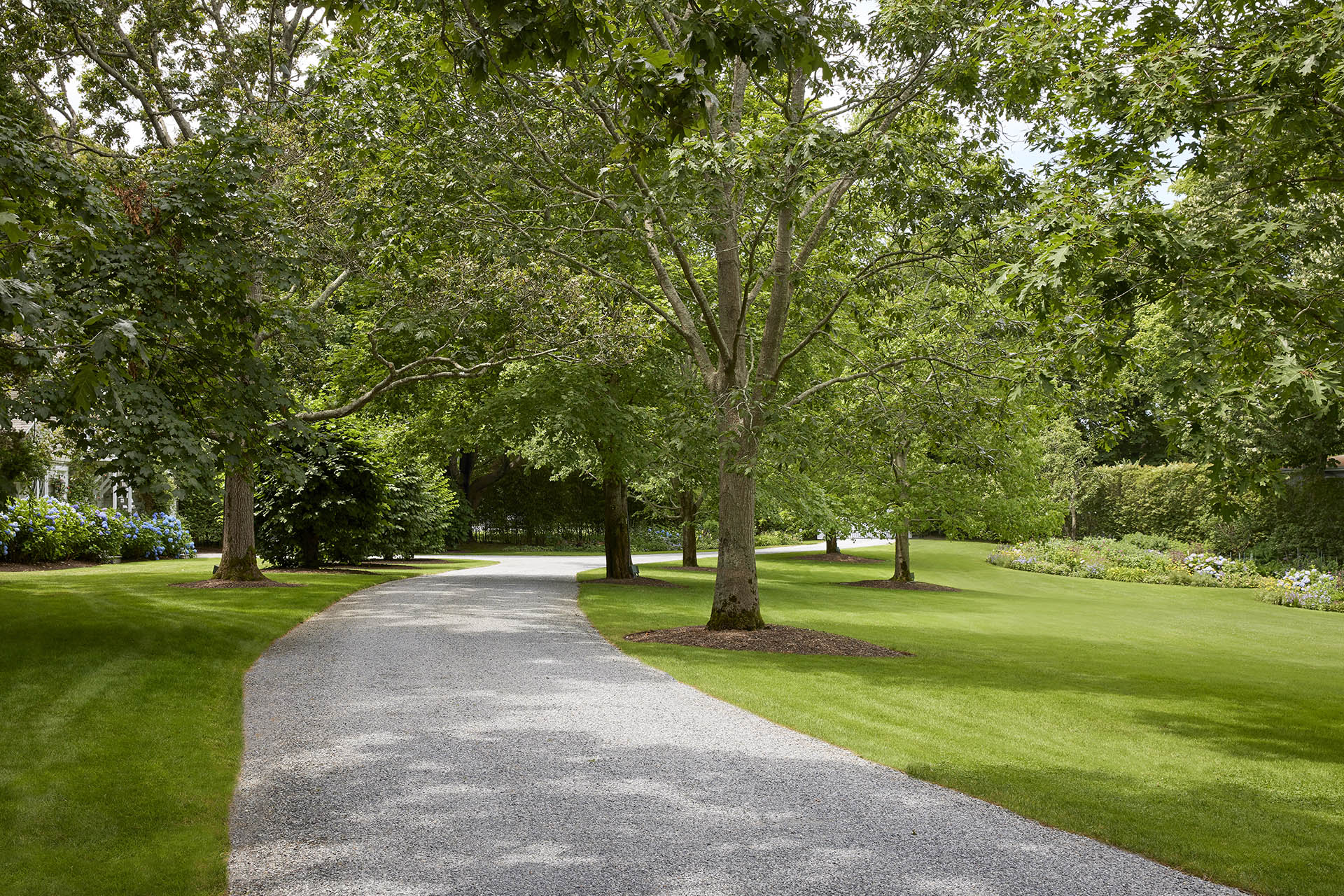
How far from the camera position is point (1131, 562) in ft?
99.9

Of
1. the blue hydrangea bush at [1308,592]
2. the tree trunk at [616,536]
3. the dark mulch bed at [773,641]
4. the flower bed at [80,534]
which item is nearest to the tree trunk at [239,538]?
the flower bed at [80,534]

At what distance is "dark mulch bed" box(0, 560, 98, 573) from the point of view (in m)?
19.5

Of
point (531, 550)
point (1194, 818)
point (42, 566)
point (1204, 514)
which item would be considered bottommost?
point (1194, 818)

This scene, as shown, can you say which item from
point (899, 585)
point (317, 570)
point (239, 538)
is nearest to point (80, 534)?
point (317, 570)

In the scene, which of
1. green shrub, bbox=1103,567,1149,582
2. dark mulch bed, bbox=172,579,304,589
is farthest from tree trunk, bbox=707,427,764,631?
green shrub, bbox=1103,567,1149,582

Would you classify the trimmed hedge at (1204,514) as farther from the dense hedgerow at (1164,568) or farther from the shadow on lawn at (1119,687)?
the shadow on lawn at (1119,687)

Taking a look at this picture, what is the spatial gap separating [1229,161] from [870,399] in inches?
236

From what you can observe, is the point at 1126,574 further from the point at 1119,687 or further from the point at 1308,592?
the point at 1119,687

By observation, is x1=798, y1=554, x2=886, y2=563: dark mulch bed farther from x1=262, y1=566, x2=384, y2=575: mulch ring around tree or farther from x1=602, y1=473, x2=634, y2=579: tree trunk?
x1=262, y1=566, x2=384, y2=575: mulch ring around tree

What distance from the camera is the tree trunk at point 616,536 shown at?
22953 millimetres

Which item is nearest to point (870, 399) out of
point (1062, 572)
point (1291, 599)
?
point (1291, 599)

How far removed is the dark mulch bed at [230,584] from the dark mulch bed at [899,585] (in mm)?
15206

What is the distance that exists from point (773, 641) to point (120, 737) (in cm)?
813

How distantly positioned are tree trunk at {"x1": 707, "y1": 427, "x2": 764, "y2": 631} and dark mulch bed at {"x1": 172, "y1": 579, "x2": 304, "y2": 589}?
30.2ft
